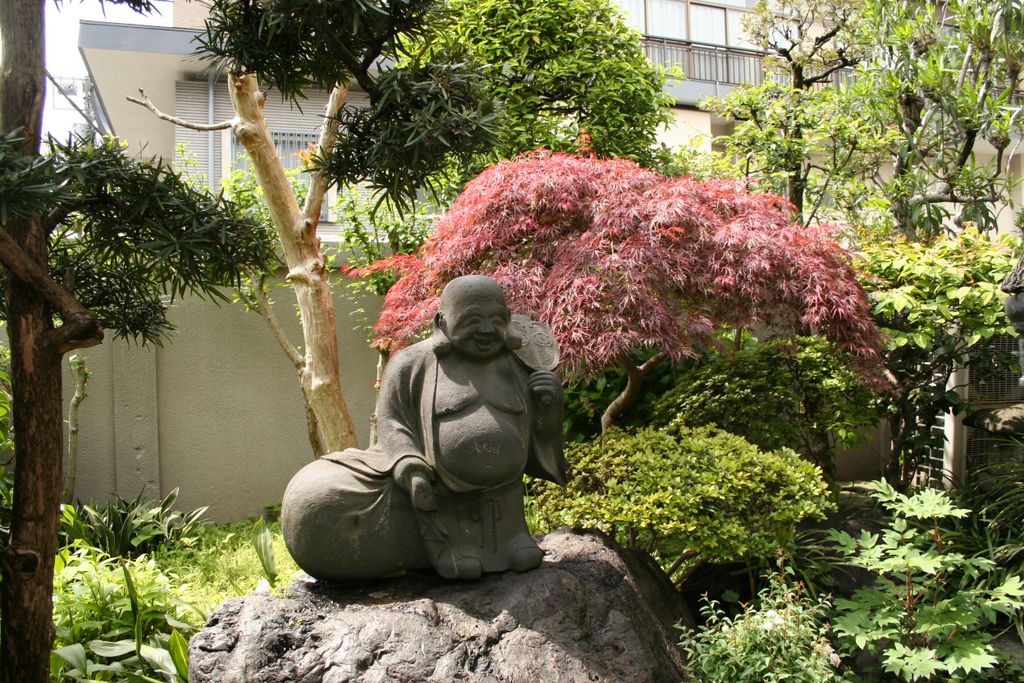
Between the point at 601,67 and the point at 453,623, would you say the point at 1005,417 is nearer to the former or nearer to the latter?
the point at 601,67

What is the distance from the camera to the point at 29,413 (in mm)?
3711

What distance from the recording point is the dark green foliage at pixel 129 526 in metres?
6.78

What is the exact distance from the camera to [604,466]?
5051 mm

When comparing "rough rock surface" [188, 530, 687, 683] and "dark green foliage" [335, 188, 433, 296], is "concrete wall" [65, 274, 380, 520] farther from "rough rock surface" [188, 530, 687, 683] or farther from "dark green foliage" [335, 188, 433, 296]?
"rough rock surface" [188, 530, 687, 683]

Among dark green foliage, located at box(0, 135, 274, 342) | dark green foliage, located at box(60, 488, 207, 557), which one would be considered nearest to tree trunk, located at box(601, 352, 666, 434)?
dark green foliage, located at box(0, 135, 274, 342)

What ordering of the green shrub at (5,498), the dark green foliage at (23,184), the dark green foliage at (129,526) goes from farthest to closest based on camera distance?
the dark green foliage at (129,526) < the green shrub at (5,498) < the dark green foliage at (23,184)

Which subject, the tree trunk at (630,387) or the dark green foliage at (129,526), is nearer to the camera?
the tree trunk at (630,387)

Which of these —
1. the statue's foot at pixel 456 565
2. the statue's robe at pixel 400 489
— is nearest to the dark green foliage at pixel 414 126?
the statue's robe at pixel 400 489

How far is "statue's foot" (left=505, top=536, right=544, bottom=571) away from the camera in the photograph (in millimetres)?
4137

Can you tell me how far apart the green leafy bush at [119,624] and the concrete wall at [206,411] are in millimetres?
2665

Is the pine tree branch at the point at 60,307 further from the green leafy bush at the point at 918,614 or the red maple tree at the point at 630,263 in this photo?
the green leafy bush at the point at 918,614

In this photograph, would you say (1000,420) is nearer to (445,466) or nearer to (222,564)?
(445,466)

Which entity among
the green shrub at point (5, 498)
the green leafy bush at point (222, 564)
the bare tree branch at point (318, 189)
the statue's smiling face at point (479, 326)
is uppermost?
the bare tree branch at point (318, 189)

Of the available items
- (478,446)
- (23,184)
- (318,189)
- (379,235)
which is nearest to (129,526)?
(318,189)
